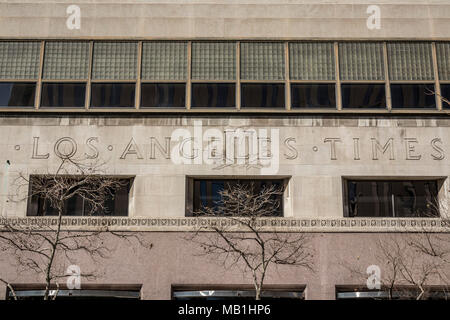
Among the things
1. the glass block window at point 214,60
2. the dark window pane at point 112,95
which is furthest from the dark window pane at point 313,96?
the dark window pane at point 112,95

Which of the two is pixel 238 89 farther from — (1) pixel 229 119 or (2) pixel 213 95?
(1) pixel 229 119

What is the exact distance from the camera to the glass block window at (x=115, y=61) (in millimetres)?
20531

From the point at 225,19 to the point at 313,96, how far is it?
4.37 m

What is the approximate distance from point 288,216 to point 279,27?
7.07 metres

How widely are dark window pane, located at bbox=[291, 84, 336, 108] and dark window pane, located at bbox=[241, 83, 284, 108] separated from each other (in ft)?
1.65

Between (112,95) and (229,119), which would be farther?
(112,95)

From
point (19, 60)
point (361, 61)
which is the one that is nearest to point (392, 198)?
point (361, 61)

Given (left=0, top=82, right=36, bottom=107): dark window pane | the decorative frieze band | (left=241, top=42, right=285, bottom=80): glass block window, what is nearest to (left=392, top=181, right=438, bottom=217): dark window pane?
the decorative frieze band

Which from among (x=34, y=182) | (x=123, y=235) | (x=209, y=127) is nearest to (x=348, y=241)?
(x=209, y=127)

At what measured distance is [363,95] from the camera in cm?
2039

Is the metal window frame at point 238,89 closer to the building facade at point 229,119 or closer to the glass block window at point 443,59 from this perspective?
the building facade at point 229,119

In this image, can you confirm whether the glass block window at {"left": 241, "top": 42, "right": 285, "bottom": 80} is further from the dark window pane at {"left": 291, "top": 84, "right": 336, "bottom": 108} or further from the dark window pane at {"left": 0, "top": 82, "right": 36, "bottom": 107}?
the dark window pane at {"left": 0, "top": 82, "right": 36, "bottom": 107}

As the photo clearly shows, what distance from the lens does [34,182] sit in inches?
762
